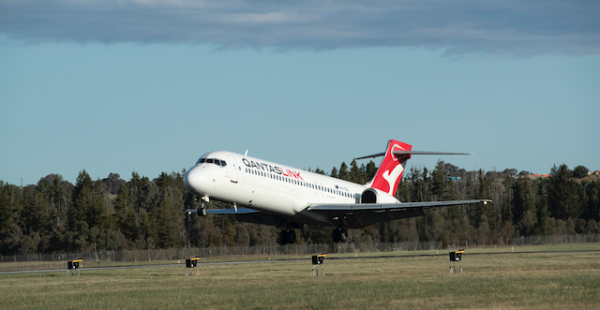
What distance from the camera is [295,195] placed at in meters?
40.8

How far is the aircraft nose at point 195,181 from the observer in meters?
34.3

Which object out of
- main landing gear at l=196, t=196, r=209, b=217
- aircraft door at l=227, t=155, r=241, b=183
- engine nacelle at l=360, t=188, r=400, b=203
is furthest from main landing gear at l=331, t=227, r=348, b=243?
main landing gear at l=196, t=196, r=209, b=217

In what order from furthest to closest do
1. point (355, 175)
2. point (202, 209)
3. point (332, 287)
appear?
1. point (355, 175)
2. point (332, 287)
3. point (202, 209)

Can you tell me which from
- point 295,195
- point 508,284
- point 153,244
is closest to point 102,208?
point 153,244

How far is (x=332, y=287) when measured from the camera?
34.1 metres

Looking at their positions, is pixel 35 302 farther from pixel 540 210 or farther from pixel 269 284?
pixel 540 210

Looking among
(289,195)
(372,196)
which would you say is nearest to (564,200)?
(372,196)

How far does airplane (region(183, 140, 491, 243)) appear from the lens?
1396 inches

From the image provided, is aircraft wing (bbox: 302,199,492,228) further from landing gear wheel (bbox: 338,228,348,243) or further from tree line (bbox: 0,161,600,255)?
tree line (bbox: 0,161,600,255)

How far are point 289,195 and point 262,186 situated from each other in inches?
107

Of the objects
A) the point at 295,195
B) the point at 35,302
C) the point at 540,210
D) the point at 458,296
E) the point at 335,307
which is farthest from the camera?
the point at 540,210

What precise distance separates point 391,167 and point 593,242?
31.0 m

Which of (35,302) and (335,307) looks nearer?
(335,307)

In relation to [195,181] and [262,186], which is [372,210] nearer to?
[262,186]
